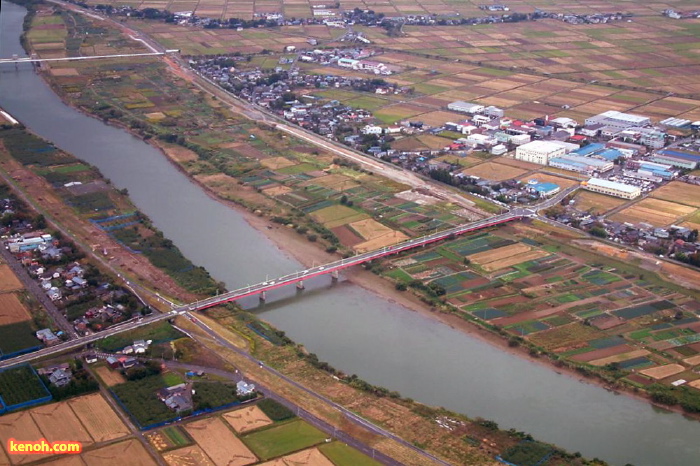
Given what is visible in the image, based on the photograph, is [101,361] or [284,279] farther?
[284,279]

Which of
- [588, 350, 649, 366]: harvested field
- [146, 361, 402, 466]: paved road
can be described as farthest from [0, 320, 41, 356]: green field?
[588, 350, 649, 366]: harvested field

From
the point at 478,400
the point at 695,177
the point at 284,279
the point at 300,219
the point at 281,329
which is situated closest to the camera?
the point at 478,400

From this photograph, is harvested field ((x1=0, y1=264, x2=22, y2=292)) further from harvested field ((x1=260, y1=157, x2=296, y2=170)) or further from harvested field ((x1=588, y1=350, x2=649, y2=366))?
harvested field ((x1=588, y1=350, x2=649, y2=366))

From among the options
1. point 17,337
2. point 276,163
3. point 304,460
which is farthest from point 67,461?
point 276,163

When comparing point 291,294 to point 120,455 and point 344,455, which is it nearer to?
point 344,455

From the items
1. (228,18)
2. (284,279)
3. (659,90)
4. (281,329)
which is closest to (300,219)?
(284,279)

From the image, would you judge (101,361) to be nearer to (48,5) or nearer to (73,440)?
(73,440)

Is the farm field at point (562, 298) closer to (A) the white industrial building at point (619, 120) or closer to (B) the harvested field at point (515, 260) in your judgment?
(B) the harvested field at point (515, 260)
